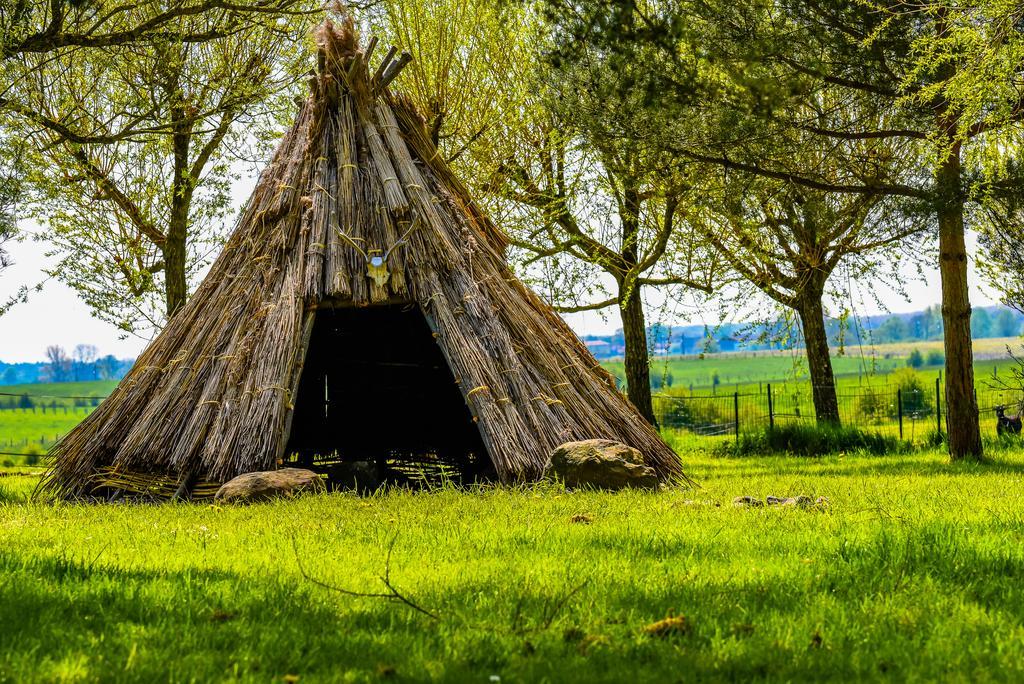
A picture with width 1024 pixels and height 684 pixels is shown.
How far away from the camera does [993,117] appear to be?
9445 millimetres

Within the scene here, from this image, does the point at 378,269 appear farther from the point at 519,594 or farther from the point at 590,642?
the point at 590,642

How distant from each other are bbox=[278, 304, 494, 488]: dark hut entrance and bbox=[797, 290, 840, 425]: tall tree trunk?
290 inches

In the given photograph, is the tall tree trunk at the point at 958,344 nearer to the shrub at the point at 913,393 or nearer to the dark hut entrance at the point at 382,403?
the dark hut entrance at the point at 382,403

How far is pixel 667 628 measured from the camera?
396 centimetres

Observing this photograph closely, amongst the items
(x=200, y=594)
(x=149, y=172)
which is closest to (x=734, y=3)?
(x=200, y=594)

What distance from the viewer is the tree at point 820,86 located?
33.9 feet

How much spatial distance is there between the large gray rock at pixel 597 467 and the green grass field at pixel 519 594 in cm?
114

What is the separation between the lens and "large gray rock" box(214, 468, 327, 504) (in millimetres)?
8047

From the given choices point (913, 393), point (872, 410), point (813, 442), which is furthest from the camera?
point (913, 393)

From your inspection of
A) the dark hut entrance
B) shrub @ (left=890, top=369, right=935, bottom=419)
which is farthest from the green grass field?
shrub @ (left=890, top=369, right=935, bottom=419)

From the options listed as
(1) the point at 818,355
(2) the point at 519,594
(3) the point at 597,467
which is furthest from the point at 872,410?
(2) the point at 519,594

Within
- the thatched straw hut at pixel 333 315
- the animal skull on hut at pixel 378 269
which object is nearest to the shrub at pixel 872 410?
the thatched straw hut at pixel 333 315

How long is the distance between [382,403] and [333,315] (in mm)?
1940

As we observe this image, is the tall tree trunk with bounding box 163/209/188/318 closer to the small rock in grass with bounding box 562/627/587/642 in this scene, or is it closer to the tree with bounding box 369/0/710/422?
the tree with bounding box 369/0/710/422
